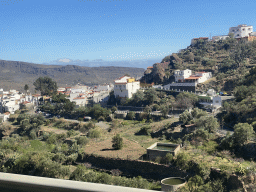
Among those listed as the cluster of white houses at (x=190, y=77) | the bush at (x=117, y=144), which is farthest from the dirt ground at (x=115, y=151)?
the cluster of white houses at (x=190, y=77)

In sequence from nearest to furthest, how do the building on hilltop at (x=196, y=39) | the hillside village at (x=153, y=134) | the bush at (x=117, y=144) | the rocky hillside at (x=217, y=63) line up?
the hillside village at (x=153, y=134)
the bush at (x=117, y=144)
the rocky hillside at (x=217, y=63)
the building on hilltop at (x=196, y=39)

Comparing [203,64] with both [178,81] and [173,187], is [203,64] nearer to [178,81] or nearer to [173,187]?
[178,81]

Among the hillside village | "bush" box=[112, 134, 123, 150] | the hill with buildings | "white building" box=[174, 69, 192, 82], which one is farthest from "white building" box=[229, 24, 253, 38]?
"bush" box=[112, 134, 123, 150]

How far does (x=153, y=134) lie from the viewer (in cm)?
2114

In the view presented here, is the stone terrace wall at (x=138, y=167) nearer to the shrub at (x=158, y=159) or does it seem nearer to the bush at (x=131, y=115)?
the shrub at (x=158, y=159)

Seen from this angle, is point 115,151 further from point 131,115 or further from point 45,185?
point 131,115

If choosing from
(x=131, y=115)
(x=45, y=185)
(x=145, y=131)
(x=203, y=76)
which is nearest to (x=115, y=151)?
(x=145, y=131)

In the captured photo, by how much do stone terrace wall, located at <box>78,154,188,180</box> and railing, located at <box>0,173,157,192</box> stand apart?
1109cm

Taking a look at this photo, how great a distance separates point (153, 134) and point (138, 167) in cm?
754

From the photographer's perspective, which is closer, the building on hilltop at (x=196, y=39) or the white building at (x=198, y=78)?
the white building at (x=198, y=78)

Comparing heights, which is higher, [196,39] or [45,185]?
[196,39]

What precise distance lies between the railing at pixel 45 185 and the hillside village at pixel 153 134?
30.7 feet

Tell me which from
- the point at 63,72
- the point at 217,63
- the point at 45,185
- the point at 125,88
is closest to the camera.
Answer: the point at 45,185

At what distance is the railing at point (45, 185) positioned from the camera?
203cm
